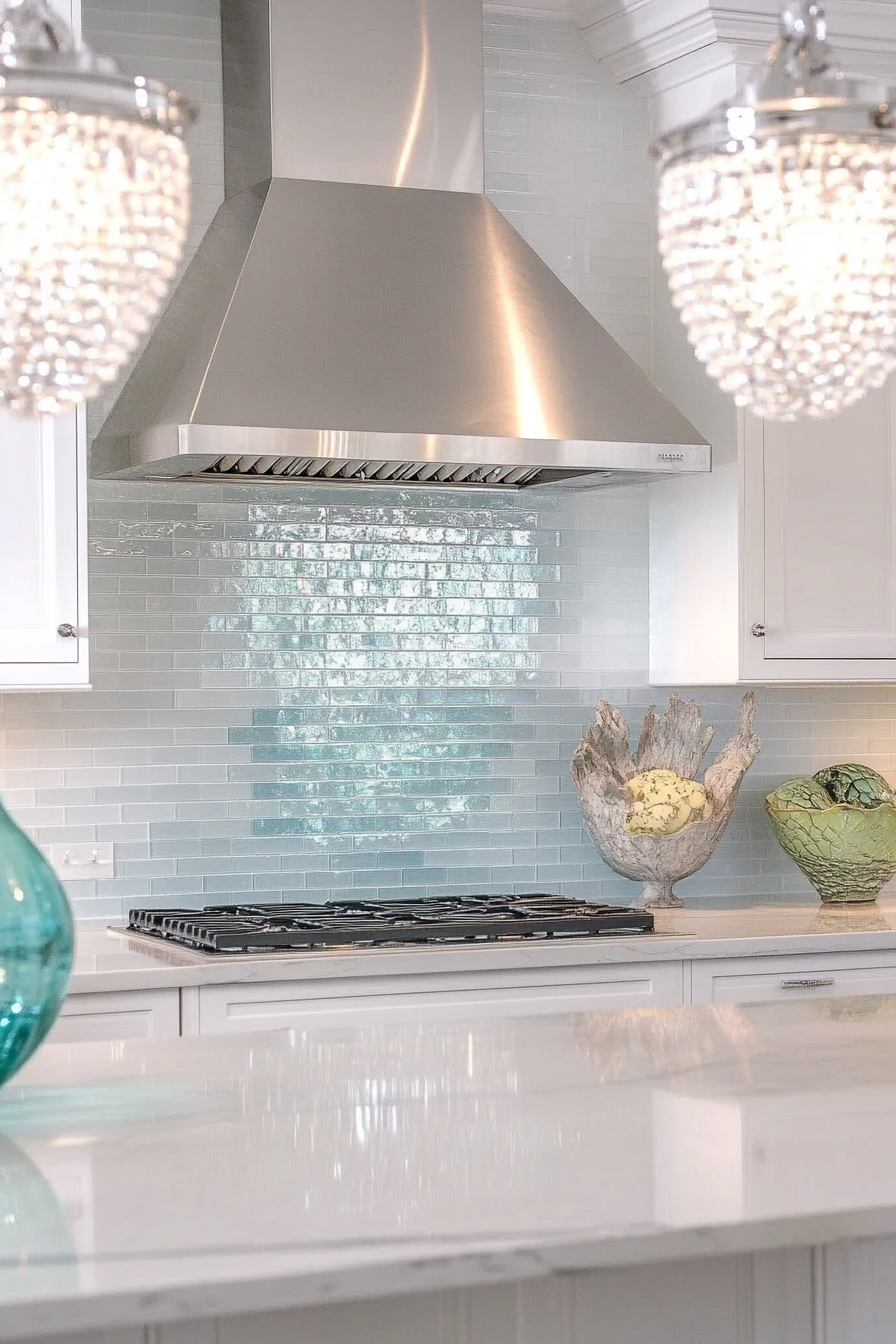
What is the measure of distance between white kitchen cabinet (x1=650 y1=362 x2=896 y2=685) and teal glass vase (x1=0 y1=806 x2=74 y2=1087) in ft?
8.06

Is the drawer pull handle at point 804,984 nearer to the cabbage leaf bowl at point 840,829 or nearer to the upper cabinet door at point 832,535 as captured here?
the cabbage leaf bowl at point 840,829

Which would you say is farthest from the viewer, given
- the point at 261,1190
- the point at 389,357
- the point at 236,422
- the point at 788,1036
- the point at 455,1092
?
the point at 389,357

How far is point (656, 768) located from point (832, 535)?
26.3 inches

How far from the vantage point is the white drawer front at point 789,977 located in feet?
11.1

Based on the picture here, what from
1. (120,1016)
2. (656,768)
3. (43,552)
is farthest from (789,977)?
(43,552)

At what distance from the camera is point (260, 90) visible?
3564mm

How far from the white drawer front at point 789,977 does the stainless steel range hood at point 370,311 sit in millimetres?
1012

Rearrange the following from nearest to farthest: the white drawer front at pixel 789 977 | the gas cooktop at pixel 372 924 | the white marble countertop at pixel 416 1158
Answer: the white marble countertop at pixel 416 1158
the gas cooktop at pixel 372 924
the white drawer front at pixel 789 977

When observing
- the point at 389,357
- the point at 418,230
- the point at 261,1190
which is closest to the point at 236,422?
the point at 389,357

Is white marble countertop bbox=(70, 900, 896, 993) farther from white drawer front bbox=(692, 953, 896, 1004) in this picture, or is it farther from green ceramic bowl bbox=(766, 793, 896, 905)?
green ceramic bowl bbox=(766, 793, 896, 905)

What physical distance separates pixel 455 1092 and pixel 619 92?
121 inches

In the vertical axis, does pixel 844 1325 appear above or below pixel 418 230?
below

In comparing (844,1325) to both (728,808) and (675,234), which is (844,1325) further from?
(728,808)

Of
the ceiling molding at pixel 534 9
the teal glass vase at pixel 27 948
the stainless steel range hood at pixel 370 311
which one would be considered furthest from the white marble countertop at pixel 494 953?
the ceiling molding at pixel 534 9
